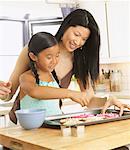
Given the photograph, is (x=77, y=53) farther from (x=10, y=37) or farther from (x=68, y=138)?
(x=10, y=37)

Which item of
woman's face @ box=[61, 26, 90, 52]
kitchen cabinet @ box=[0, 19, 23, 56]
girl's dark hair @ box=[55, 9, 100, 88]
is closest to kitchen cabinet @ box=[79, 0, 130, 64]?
kitchen cabinet @ box=[0, 19, 23, 56]

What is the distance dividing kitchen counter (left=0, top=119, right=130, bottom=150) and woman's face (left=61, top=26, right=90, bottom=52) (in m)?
0.57

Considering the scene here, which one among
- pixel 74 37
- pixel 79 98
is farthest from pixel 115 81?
pixel 79 98

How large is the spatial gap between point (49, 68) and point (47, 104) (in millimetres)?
179

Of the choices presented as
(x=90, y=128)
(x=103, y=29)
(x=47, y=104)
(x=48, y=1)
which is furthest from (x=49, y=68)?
(x=103, y=29)

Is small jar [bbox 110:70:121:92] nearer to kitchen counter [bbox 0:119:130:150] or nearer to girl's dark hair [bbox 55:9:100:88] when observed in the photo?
girl's dark hair [bbox 55:9:100:88]

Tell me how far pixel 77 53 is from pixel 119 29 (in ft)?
6.07

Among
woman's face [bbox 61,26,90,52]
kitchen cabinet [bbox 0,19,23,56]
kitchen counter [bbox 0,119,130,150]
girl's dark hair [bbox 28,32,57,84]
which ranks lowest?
kitchen counter [bbox 0,119,130,150]

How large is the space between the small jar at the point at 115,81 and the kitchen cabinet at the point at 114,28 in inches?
7.0

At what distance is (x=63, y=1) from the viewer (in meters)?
3.71

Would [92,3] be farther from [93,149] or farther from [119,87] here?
[93,149]

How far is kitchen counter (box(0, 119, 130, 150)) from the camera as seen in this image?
0.96 m

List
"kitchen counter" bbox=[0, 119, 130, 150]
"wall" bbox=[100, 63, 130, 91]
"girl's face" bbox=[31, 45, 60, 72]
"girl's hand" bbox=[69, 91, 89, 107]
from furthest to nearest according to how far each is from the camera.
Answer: "wall" bbox=[100, 63, 130, 91], "girl's face" bbox=[31, 45, 60, 72], "girl's hand" bbox=[69, 91, 89, 107], "kitchen counter" bbox=[0, 119, 130, 150]

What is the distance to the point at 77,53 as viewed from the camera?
182cm
